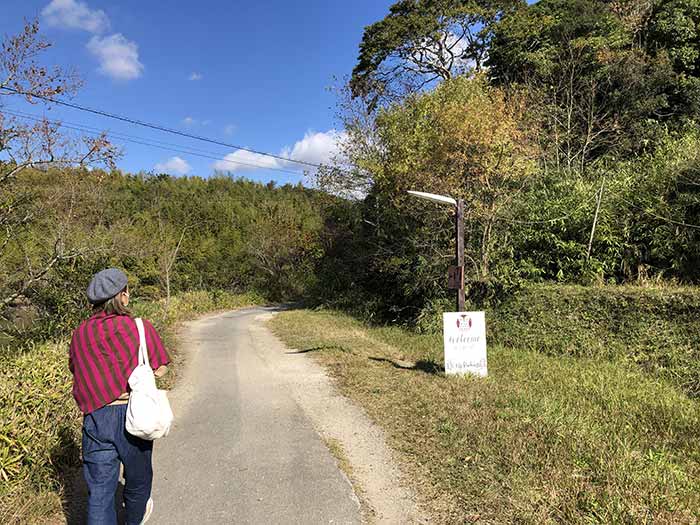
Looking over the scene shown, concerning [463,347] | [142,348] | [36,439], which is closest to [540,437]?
[463,347]

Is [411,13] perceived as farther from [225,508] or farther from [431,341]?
[225,508]

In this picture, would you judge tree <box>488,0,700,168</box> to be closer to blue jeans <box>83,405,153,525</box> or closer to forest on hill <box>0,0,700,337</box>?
forest on hill <box>0,0,700,337</box>

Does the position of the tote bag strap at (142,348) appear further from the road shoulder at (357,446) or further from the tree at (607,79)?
the tree at (607,79)

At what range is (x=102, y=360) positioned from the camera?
8.10 ft

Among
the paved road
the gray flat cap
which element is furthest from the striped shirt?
the paved road

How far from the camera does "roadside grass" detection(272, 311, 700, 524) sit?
318 cm

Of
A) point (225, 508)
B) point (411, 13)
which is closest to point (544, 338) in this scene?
point (225, 508)

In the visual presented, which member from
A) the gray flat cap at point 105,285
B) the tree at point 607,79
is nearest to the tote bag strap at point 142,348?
the gray flat cap at point 105,285

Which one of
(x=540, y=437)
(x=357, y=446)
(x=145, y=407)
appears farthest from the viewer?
(x=357, y=446)

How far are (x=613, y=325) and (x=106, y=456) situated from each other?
8.68 metres

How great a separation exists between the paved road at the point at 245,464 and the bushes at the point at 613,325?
552 cm

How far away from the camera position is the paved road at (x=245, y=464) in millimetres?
3273

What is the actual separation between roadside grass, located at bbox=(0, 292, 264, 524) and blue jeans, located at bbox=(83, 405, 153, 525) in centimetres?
96

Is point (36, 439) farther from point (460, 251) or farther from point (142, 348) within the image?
point (460, 251)
